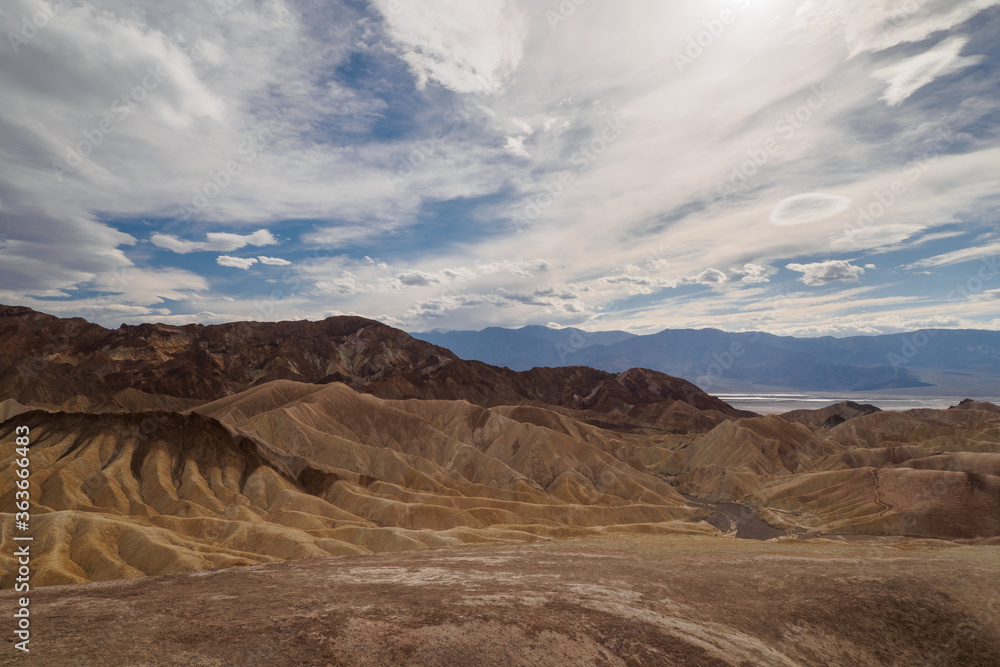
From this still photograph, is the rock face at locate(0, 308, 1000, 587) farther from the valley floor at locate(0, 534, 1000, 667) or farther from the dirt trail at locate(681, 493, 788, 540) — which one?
the valley floor at locate(0, 534, 1000, 667)

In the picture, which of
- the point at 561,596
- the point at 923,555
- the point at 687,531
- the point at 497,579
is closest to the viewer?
the point at 561,596

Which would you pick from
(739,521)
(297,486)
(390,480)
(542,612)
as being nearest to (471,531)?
(297,486)

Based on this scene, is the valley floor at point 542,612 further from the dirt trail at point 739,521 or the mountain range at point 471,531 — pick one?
the dirt trail at point 739,521

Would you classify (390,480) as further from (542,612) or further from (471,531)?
(542,612)

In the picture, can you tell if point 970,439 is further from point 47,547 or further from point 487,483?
point 47,547

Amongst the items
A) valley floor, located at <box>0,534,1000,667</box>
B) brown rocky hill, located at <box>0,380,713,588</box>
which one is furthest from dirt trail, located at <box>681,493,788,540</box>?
valley floor, located at <box>0,534,1000,667</box>

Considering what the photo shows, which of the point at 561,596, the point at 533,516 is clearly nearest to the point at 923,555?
the point at 561,596

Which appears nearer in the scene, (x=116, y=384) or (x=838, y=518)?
(x=838, y=518)

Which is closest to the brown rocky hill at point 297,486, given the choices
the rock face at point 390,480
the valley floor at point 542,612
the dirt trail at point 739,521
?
the rock face at point 390,480
